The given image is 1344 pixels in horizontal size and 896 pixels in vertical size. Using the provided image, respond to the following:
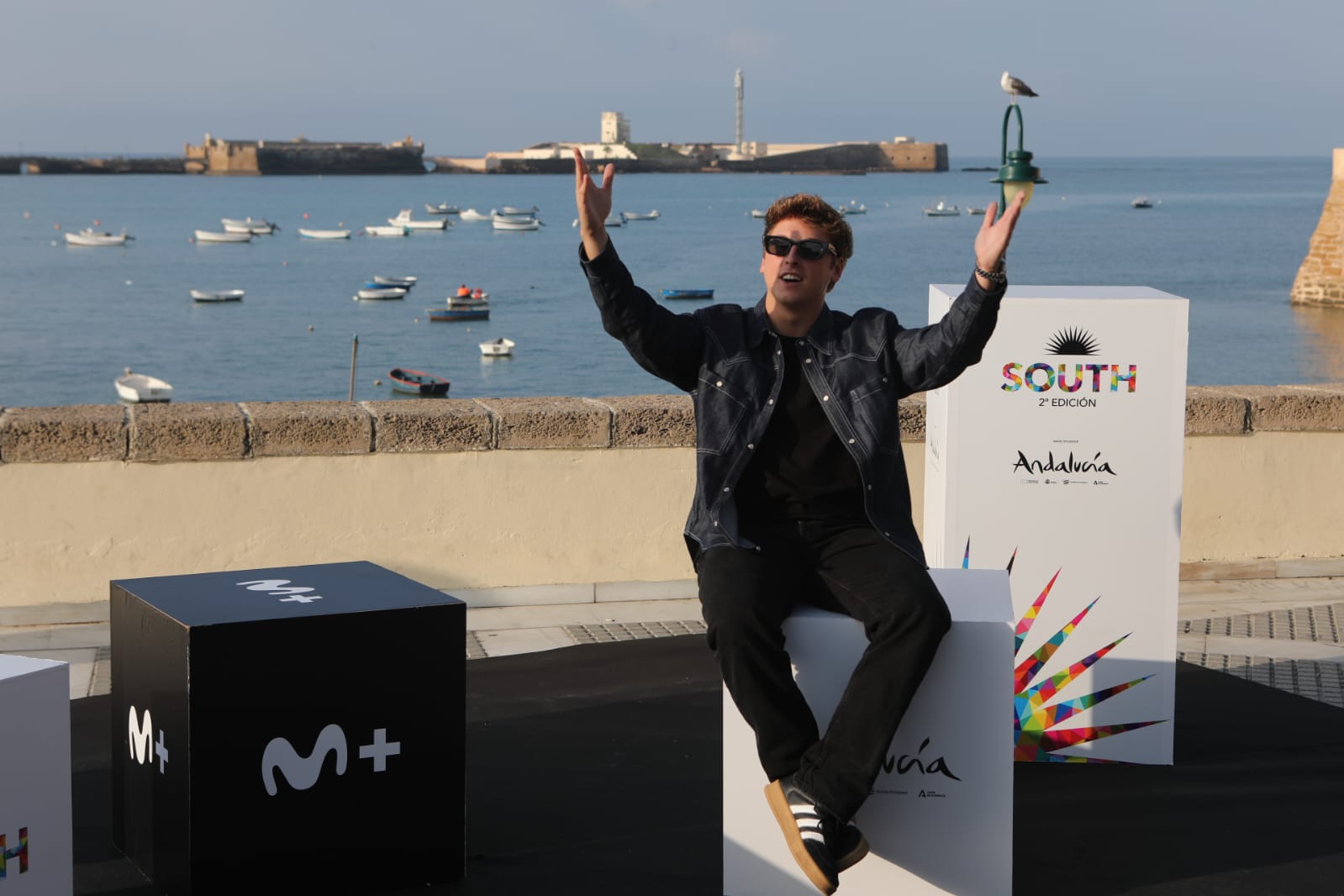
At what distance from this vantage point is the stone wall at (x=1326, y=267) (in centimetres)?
5397

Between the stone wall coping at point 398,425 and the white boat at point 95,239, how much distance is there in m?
90.6

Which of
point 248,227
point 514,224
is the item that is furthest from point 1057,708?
point 514,224

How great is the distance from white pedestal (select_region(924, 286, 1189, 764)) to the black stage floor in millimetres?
199

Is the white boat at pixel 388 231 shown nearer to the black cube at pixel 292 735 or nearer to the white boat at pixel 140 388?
the white boat at pixel 140 388

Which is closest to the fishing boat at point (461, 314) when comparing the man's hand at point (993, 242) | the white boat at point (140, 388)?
the white boat at point (140, 388)

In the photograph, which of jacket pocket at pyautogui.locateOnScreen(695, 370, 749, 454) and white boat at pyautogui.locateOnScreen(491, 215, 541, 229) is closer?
jacket pocket at pyautogui.locateOnScreen(695, 370, 749, 454)

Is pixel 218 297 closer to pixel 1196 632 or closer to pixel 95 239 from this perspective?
pixel 95 239

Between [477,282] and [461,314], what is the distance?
1455 cm

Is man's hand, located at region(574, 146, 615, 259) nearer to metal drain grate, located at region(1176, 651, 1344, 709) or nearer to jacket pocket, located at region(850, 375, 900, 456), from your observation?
jacket pocket, located at region(850, 375, 900, 456)

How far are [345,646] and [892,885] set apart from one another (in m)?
1.40

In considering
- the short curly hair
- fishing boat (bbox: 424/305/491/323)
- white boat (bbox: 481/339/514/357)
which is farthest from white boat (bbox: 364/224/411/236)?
the short curly hair

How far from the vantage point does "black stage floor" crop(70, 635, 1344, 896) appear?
12.6ft

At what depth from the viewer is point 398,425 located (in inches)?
253

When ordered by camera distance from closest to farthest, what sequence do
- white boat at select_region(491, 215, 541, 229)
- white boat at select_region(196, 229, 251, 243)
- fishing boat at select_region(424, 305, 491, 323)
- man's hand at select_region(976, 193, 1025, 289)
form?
man's hand at select_region(976, 193, 1025, 289), fishing boat at select_region(424, 305, 491, 323), white boat at select_region(196, 229, 251, 243), white boat at select_region(491, 215, 541, 229)
